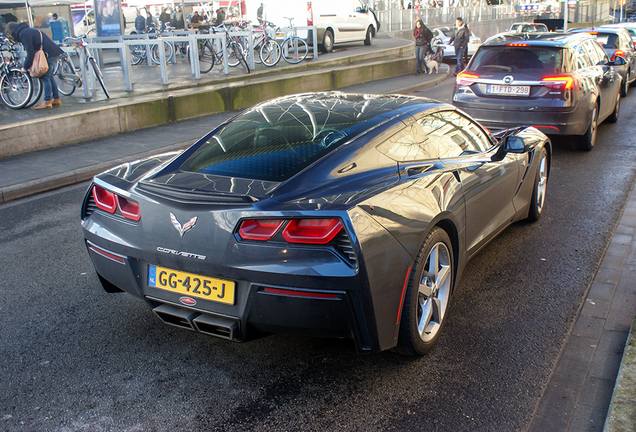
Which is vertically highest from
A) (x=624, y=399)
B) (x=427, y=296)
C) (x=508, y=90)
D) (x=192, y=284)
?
(x=508, y=90)

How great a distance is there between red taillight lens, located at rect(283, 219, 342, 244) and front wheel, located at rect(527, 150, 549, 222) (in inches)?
127

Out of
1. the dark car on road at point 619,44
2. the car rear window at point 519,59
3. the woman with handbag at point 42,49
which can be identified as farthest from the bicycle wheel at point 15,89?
the dark car on road at point 619,44

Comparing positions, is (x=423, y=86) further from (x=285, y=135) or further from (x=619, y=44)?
(x=285, y=135)

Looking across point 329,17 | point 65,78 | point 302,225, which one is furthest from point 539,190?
point 329,17

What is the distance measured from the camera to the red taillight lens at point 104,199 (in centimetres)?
329

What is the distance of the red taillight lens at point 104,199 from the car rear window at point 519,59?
6.53 metres

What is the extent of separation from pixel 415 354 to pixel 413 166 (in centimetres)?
104

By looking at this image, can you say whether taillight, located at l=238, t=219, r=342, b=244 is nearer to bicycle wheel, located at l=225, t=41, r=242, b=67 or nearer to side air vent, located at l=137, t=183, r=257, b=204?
side air vent, located at l=137, t=183, r=257, b=204

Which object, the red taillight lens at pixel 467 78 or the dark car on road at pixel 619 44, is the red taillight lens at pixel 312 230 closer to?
the red taillight lens at pixel 467 78

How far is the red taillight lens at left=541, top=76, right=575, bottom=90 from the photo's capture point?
7988mm

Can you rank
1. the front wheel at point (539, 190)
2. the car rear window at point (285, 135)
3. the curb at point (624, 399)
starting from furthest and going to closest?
the front wheel at point (539, 190)
the car rear window at point (285, 135)
the curb at point (624, 399)

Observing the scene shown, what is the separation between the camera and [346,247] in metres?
2.72

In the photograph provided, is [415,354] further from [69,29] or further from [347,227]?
[69,29]

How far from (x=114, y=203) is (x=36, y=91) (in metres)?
8.95
